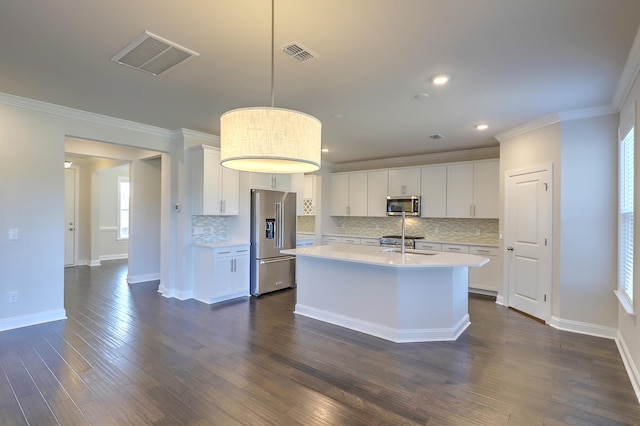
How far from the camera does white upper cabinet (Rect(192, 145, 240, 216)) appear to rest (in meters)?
4.94

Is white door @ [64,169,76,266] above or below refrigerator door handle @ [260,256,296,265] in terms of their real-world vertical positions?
above

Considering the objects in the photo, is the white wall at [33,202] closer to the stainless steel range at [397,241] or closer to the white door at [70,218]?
the white door at [70,218]

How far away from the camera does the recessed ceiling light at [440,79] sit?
2.89m

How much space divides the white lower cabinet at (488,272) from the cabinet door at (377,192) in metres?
1.91

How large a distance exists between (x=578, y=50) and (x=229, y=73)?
2.72m

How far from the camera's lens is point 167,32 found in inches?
89.4

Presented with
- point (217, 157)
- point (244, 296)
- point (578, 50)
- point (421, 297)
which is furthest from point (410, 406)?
point (217, 157)

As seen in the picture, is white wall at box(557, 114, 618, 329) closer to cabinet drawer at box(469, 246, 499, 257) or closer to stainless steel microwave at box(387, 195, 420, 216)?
cabinet drawer at box(469, 246, 499, 257)

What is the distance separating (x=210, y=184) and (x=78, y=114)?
5.83 feet

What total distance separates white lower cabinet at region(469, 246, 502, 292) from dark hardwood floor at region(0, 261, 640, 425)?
3.99 ft

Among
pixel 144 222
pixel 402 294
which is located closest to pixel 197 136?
pixel 144 222

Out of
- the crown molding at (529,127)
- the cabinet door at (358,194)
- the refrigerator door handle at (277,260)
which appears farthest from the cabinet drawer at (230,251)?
the crown molding at (529,127)

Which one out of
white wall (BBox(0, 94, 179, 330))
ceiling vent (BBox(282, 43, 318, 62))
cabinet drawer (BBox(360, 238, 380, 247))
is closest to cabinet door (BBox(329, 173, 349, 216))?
cabinet drawer (BBox(360, 238, 380, 247))

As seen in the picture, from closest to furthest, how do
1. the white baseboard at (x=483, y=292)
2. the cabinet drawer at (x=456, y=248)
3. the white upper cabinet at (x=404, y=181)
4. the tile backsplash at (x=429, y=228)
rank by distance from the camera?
the white baseboard at (x=483, y=292)
the cabinet drawer at (x=456, y=248)
the tile backsplash at (x=429, y=228)
the white upper cabinet at (x=404, y=181)
